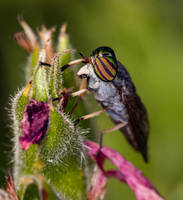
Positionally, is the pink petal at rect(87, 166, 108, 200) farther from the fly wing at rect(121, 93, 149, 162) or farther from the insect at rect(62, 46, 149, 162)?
the fly wing at rect(121, 93, 149, 162)

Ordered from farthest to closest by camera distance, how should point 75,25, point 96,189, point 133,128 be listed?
point 75,25 < point 133,128 < point 96,189

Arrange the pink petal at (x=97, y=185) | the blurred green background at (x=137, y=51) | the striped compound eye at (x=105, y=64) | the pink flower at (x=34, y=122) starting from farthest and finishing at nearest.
A: the blurred green background at (x=137, y=51), the striped compound eye at (x=105, y=64), the pink petal at (x=97, y=185), the pink flower at (x=34, y=122)

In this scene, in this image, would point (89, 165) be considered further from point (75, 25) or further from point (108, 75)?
point (75, 25)

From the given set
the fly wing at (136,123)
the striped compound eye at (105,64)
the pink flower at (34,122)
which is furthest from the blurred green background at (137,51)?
the pink flower at (34,122)

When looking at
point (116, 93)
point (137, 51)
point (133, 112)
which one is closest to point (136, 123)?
point (133, 112)

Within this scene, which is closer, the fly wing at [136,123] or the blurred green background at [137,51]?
the fly wing at [136,123]

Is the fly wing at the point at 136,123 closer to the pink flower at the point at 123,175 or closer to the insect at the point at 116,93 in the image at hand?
the insect at the point at 116,93

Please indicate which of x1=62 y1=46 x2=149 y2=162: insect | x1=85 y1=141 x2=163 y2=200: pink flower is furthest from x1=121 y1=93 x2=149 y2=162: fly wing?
x1=85 y1=141 x2=163 y2=200: pink flower

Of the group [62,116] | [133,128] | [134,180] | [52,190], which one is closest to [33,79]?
[62,116]
